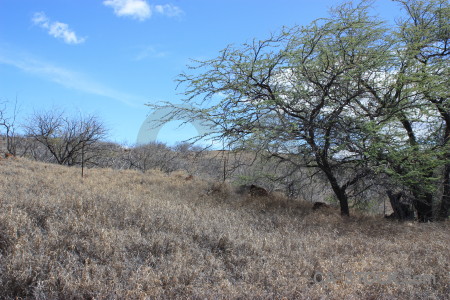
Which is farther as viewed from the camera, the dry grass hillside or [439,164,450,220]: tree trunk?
[439,164,450,220]: tree trunk

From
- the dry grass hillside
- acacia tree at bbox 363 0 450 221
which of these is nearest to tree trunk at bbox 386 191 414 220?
acacia tree at bbox 363 0 450 221

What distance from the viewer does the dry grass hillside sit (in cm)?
385

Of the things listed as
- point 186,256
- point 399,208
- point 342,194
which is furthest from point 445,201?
point 186,256

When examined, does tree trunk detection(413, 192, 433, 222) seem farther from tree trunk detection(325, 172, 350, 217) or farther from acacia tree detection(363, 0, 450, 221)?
tree trunk detection(325, 172, 350, 217)

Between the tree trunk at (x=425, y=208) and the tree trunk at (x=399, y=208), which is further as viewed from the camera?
the tree trunk at (x=425, y=208)

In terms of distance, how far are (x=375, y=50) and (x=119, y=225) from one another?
25.5 feet

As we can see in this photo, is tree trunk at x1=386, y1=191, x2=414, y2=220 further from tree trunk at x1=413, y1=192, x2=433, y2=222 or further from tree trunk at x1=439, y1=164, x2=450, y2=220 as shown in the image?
tree trunk at x1=439, y1=164, x2=450, y2=220

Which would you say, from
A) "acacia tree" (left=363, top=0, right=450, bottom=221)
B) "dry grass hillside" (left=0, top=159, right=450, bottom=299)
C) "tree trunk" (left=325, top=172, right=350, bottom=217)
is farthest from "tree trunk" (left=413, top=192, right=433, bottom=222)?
"dry grass hillside" (left=0, top=159, right=450, bottom=299)

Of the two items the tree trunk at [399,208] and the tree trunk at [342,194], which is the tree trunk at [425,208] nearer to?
the tree trunk at [399,208]

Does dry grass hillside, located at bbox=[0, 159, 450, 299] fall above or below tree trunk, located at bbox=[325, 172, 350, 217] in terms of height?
below

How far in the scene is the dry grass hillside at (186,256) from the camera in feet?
12.6

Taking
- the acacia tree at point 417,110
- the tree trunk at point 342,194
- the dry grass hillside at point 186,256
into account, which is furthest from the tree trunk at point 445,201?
the dry grass hillside at point 186,256

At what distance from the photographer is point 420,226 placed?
8.80 metres

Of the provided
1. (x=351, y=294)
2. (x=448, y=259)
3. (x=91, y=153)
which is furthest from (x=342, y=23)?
(x=91, y=153)
